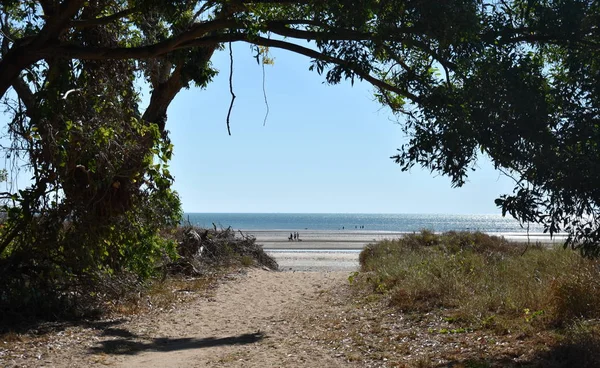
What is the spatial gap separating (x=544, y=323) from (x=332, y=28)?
497 centimetres

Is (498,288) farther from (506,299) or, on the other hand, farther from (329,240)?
(329,240)

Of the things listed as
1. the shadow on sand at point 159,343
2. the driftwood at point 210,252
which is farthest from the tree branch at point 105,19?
the driftwood at point 210,252

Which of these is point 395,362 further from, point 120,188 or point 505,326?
point 120,188

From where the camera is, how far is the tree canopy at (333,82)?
26.0ft

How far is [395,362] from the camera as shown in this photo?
8648 mm

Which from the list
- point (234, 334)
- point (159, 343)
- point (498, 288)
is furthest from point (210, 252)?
point (498, 288)

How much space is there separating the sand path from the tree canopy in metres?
1.50

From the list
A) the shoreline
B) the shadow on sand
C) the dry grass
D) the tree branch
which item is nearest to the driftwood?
the dry grass

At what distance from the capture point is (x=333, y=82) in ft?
33.2

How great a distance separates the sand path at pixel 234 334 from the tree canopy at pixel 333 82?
150 cm

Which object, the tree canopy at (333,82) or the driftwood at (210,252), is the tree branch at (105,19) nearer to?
the tree canopy at (333,82)

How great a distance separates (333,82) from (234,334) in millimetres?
4430

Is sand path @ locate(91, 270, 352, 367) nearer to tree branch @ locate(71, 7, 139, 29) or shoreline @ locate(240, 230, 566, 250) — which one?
tree branch @ locate(71, 7, 139, 29)

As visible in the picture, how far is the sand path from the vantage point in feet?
30.1
